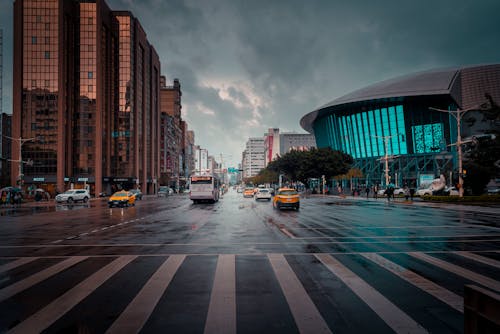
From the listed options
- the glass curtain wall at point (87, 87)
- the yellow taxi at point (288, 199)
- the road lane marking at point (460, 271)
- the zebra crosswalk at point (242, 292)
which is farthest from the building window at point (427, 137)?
the road lane marking at point (460, 271)

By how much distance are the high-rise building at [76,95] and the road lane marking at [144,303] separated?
2658 inches

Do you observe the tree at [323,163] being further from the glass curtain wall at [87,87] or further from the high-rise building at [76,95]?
the glass curtain wall at [87,87]

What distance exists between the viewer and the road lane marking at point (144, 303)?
4766 millimetres

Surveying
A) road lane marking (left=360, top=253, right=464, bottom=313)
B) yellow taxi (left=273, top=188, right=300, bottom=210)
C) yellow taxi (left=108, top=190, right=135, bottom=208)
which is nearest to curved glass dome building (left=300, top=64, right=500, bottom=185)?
yellow taxi (left=273, top=188, right=300, bottom=210)

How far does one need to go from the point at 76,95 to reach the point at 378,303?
83.5 metres

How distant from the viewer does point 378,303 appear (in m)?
5.58

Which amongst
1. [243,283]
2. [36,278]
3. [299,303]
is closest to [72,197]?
[36,278]

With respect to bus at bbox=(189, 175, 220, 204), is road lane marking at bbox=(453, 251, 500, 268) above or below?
below

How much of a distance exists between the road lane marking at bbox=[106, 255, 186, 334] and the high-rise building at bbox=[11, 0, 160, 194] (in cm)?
6752

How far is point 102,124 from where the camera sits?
252 feet

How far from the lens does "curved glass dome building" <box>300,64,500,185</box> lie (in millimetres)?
92125

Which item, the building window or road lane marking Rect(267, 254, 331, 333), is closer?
road lane marking Rect(267, 254, 331, 333)

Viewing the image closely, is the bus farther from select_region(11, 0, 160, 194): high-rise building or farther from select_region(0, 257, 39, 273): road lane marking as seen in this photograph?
select_region(11, 0, 160, 194): high-rise building

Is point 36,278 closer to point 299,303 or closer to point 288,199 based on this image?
point 299,303
